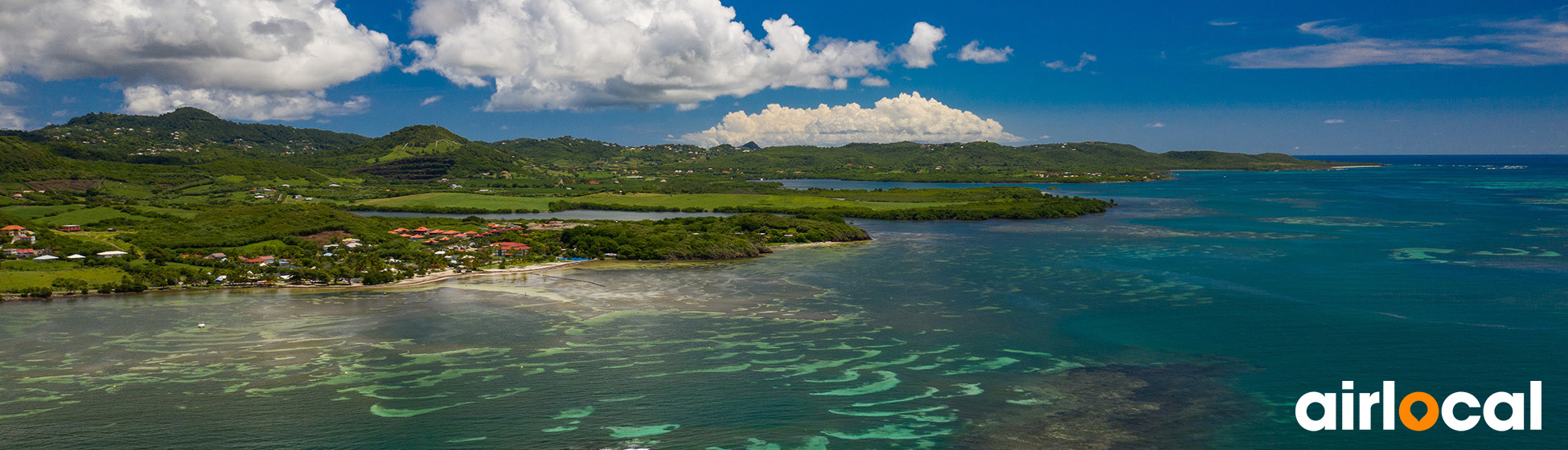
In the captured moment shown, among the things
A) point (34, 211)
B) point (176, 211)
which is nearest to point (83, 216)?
point (176, 211)

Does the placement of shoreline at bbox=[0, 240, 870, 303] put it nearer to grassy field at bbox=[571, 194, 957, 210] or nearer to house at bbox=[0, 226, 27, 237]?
house at bbox=[0, 226, 27, 237]

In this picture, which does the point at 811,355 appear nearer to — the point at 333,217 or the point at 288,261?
the point at 288,261

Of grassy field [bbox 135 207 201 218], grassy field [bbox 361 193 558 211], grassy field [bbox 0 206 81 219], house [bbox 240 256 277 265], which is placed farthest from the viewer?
grassy field [bbox 361 193 558 211]

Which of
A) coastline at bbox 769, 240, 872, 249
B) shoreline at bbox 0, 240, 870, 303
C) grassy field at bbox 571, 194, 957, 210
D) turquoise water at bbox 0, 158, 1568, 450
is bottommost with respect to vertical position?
turquoise water at bbox 0, 158, 1568, 450

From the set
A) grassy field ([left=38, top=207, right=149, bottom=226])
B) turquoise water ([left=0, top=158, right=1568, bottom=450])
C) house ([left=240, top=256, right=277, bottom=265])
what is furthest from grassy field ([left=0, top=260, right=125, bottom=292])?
grassy field ([left=38, top=207, right=149, bottom=226])

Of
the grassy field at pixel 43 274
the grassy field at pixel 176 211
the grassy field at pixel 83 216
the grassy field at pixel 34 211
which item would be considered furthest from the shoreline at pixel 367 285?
the grassy field at pixel 34 211

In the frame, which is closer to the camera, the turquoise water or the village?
the turquoise water

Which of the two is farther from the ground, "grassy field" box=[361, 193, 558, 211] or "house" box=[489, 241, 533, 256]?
"grassy field" box=[361, 193, 558, 211]

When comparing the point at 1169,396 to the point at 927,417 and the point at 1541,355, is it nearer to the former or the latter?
the point at 927,417

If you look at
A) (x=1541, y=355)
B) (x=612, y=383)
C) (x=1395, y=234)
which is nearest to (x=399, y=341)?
(x=612, y=383)
